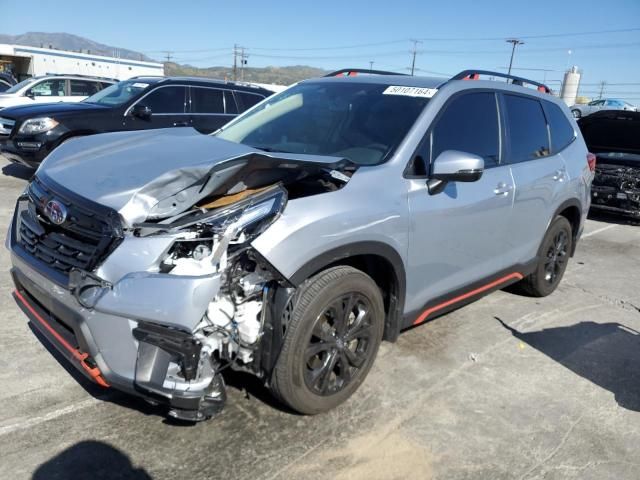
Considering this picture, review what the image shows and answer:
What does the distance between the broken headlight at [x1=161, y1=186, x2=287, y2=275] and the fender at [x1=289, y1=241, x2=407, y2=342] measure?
0.32 metres

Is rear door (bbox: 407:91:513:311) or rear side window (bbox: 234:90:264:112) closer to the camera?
rear door (bbox: 407:91:513:311)

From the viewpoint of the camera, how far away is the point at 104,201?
2441mm

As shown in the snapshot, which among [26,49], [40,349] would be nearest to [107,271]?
[40,349]

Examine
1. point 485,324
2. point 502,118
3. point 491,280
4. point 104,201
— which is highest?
point 502,118

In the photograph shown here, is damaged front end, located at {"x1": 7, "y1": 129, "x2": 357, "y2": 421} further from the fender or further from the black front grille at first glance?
the fender

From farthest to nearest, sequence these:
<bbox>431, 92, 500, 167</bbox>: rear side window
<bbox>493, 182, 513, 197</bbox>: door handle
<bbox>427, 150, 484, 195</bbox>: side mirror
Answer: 1. <bbox>493, 182, 513, 197</bbox>: door handle
2. <bbox>431, 92, 500, 167</bbox>: rear side window
3. <bbox>427, 150, 484, 195</bbox>: side mirror

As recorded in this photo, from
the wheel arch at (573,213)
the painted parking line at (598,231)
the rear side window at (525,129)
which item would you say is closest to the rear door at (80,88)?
the painted parking line at (598,231)

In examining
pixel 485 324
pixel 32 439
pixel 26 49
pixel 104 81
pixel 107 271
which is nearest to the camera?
pixel 107 271

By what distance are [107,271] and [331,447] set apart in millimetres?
1414

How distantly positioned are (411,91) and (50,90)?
40.2ft


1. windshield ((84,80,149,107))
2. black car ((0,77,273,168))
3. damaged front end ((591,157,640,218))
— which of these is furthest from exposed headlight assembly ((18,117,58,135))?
damaged front end ((591,157,640,218))

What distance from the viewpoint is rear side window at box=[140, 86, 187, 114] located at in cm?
895

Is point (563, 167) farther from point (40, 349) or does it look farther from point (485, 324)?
point (40, 349)

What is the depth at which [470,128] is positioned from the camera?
3.74m
